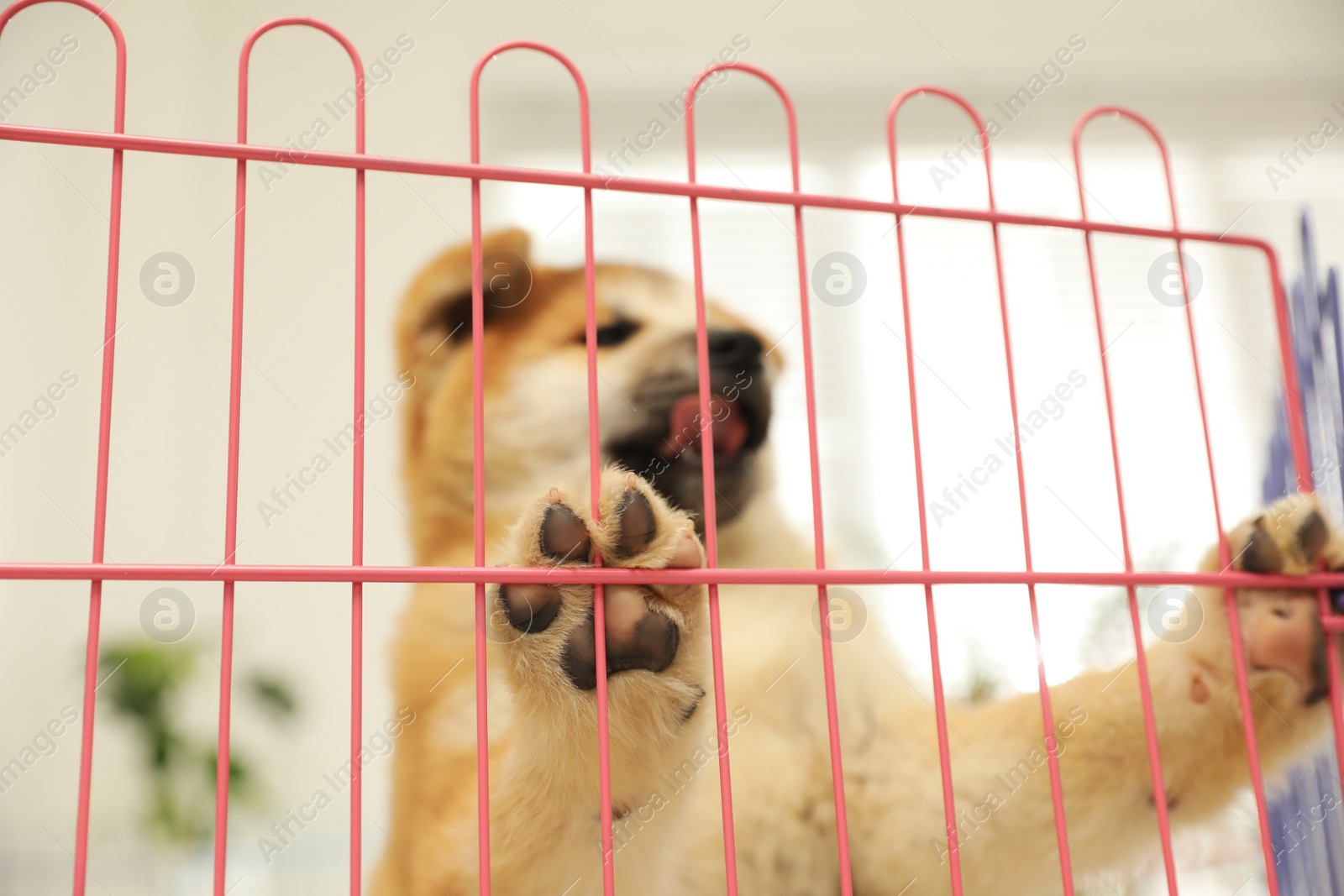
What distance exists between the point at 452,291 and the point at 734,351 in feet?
1.04

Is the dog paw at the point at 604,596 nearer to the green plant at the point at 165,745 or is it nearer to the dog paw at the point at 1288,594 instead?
the dog paw at the point at 1288,594

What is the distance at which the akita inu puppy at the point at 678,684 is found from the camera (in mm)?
703

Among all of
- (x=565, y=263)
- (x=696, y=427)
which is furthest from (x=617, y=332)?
(x=565, y=263)

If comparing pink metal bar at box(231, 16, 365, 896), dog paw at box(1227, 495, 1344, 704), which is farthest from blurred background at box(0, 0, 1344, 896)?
pink metal bar at box(231, 16, 365, 896)

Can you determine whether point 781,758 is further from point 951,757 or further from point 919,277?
point 919,277

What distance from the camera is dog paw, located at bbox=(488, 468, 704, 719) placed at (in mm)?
661

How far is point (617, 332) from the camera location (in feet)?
4.07

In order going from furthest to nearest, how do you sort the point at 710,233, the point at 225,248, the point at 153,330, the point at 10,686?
the point at 710,233 < the point at 225,248 < the point at 153,330 < the point at 10,686

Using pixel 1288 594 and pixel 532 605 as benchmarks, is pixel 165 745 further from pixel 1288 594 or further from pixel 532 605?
pixel 1288 594

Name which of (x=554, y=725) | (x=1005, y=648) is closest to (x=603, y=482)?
(x=554, y=725)

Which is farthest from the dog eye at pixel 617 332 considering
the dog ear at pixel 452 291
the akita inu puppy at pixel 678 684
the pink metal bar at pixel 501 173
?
the pink metal bar at pixel 501 173

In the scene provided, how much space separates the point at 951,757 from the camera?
1.01 m

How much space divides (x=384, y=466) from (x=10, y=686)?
0.63 meters

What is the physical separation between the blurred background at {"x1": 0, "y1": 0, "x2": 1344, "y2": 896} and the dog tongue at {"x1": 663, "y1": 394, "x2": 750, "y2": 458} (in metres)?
0.39
